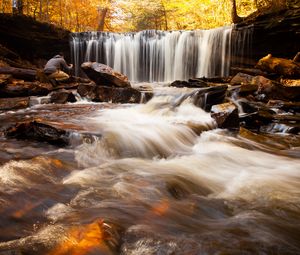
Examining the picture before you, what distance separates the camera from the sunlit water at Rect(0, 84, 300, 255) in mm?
2734

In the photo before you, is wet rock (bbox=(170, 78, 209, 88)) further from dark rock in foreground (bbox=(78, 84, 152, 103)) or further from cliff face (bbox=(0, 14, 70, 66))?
cliff face (bbox=(0, 14, 70, 66))

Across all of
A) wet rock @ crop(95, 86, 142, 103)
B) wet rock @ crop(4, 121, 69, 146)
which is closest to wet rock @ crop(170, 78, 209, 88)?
wet rock @ crop(95, 86, 142, 103)

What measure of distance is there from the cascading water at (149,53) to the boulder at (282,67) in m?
3.89

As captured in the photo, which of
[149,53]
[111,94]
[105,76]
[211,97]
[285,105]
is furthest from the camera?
[149,53]

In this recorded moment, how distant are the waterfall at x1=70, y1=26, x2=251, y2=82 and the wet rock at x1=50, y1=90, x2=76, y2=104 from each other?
6919mm

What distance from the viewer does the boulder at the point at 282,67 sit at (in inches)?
468

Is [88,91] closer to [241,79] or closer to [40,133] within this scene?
[40,133]

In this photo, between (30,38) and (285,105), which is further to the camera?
(30,38)

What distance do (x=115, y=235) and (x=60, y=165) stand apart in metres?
2.36

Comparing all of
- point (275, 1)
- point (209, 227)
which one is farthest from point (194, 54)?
point (209, 227)

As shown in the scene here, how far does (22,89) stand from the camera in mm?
A: 10906

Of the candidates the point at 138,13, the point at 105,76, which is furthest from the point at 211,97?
the point at 138,13

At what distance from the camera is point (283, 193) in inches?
167

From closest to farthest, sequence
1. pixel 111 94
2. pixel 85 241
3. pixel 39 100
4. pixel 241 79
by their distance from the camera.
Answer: pixel 85 241, pixel 39 100, pixel 111 94, pixel 241 79
